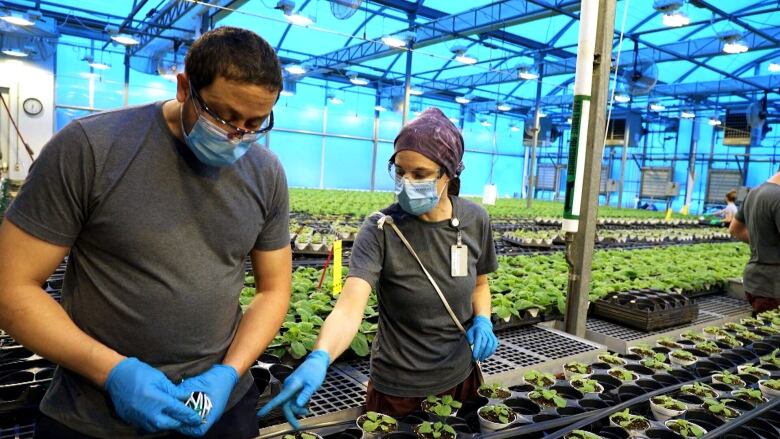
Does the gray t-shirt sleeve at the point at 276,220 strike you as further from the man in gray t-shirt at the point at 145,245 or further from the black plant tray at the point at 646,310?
the black plant tray at the point at 646,310

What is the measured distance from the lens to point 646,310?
10.9 feet

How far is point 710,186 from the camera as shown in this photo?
71.8 feet

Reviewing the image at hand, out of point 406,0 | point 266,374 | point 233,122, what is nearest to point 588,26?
point 233,122

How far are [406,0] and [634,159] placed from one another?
16.8 m

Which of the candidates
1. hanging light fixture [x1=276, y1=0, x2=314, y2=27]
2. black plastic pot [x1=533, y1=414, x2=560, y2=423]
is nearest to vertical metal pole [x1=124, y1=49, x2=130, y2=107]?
hanging light fixture [x1=276, y1=0, x2=314, y2=27]

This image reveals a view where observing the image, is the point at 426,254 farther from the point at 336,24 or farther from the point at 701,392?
the point at 336,24

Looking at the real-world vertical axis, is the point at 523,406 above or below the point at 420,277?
below

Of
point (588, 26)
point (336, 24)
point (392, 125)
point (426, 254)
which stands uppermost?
point (336, 24)

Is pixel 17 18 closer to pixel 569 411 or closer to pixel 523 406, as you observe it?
pixel 523 406

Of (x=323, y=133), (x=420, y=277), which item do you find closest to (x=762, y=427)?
(x=420, y=277)

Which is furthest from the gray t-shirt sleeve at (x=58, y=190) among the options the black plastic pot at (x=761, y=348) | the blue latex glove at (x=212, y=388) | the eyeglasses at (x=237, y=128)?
the black plastic pot at (x=761, y=348)

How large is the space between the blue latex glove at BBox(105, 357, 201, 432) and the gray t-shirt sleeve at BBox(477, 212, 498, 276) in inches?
44.5

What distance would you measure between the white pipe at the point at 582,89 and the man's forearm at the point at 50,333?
7.39ft

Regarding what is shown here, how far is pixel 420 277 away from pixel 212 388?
0.75 m
